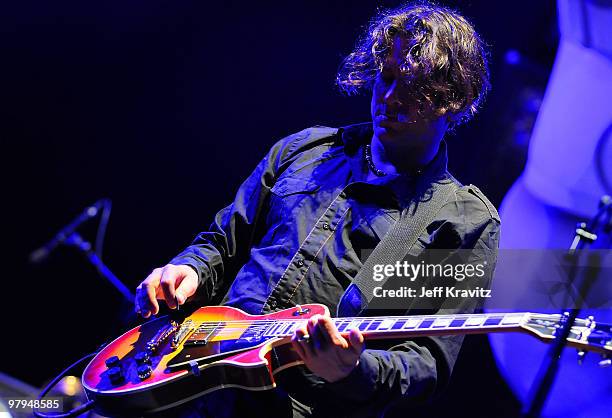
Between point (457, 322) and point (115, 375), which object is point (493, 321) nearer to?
point (457, 322)

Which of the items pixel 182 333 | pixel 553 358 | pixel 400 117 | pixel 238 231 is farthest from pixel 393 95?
pixel 182 333

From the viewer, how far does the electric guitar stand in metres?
1.89

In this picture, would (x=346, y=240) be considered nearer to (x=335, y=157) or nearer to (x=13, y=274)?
(x=335, y=157)

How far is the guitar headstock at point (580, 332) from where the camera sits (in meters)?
1.78

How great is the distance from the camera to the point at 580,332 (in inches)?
72.5

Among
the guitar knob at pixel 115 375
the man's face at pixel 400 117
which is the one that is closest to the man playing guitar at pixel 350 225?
the man's face at pixel 400 117

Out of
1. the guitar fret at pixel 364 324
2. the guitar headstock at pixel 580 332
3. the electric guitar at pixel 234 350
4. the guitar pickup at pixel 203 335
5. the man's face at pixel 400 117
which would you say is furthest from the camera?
the man's face at pixel 400 117

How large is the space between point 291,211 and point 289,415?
0.75 m

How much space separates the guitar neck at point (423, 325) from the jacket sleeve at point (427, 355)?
0.23 feet

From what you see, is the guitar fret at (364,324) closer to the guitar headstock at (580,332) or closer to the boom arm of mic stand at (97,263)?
the guitar headstock at (580,332)

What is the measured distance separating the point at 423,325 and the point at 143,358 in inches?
37.8

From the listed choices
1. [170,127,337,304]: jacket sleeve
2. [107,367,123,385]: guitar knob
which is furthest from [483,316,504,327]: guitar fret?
[107,367,123,385]: guitar knob

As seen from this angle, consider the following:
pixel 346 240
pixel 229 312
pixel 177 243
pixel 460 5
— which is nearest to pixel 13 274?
pixel 177 243

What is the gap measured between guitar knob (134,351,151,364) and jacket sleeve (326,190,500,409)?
0.64m
